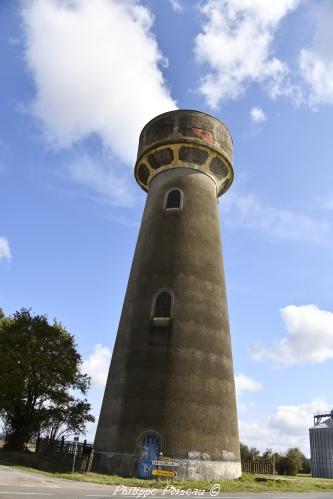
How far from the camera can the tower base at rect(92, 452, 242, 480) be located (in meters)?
16.0

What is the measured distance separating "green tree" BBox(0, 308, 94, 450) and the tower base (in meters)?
9.27

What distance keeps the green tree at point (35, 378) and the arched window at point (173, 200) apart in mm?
11339

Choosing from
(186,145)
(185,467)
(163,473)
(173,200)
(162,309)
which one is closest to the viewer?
(163,473)

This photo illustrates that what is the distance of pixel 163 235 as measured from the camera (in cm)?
2175

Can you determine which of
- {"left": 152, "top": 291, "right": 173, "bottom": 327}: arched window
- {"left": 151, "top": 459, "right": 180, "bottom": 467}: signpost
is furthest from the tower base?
{"left": 152, "top": 291, "right": 173, "bottom": 327}: arched window

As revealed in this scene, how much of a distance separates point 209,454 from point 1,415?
15983 millimetres

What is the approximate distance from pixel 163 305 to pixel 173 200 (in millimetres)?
6392

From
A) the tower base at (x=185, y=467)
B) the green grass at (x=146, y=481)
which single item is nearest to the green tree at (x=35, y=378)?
the green grass at (x=146, y=481)

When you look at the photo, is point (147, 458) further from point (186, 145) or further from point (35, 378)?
point (186, 145)

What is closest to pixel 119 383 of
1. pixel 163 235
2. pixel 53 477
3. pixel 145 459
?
pixel 145 459

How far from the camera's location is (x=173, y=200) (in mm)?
22984

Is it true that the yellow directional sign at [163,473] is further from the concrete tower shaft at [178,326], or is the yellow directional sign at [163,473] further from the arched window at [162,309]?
the arched window at [162,309]

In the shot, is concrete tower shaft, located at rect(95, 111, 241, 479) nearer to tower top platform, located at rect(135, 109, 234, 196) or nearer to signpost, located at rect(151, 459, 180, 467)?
tower top platform, located at rect(135, 109, 234, 196)

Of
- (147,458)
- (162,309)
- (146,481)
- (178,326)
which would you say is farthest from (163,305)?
(146,481)
